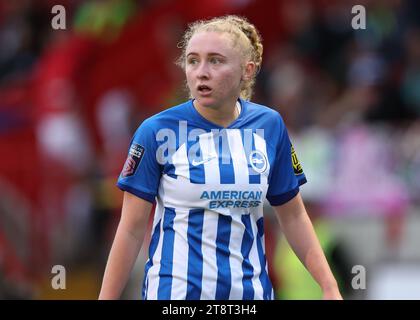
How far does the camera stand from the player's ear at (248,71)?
5379 millimetres

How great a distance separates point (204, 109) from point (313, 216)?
18.1ft

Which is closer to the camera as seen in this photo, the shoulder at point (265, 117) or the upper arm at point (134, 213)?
the upper arm at point (134, 213)

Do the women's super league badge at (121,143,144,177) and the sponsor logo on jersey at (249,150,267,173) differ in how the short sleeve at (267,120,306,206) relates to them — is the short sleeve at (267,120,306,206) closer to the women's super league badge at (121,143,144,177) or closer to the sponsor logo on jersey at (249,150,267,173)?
the sponsor logo on jersey at (249,150,267,173)

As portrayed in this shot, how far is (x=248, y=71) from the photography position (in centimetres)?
542

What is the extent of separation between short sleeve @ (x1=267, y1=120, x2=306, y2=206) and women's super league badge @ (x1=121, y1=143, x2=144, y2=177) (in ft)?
2.13

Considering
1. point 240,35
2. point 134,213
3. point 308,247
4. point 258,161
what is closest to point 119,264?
point 134,213

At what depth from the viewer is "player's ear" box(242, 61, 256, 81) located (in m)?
5.38

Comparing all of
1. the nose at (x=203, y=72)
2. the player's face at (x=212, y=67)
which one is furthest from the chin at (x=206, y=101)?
the nose at (x=203, y=72)

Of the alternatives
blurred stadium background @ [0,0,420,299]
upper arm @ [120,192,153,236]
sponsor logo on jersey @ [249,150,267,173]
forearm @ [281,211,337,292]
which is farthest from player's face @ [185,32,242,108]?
blurred stadium background @ [0,0,420,299]

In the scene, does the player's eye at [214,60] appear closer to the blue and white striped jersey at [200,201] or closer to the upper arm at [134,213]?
the blue and white striped jersey at [200,201]

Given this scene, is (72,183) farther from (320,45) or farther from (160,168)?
(160,168)

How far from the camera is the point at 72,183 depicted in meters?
12.8

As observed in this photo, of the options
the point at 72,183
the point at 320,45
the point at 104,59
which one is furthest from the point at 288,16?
the point at 72,183

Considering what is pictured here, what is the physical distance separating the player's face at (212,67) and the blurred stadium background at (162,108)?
582 cm
